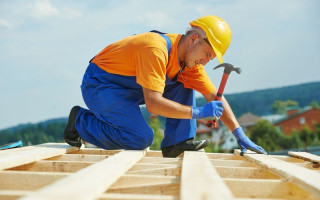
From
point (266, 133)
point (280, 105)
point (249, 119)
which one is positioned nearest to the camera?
point (266, 133)

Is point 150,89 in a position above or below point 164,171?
above

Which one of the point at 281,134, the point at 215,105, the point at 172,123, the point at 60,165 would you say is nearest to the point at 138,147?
the point at 172,123

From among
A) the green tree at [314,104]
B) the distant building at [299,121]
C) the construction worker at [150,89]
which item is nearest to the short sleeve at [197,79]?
the construction worker at [150,89]

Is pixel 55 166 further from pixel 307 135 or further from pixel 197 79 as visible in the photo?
pixel 307 135

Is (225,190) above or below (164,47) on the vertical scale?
below

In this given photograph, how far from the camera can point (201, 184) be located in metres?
1.69

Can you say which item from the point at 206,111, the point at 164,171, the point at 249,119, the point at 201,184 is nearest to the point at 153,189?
the point at 201,184

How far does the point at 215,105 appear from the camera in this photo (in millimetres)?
3422

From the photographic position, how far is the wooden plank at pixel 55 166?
262 cm

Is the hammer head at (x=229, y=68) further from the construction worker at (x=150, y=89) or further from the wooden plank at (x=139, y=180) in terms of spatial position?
the wooden plank at (x=139, y=180)

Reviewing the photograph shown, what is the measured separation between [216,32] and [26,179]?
230 cm

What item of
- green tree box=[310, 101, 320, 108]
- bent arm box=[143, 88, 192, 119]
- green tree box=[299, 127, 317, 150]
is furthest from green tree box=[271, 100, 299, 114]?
bent arm box=[143, 88, 192, 119]

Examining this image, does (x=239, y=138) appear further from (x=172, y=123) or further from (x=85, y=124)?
(x=85, y=124)

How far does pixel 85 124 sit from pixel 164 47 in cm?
123
